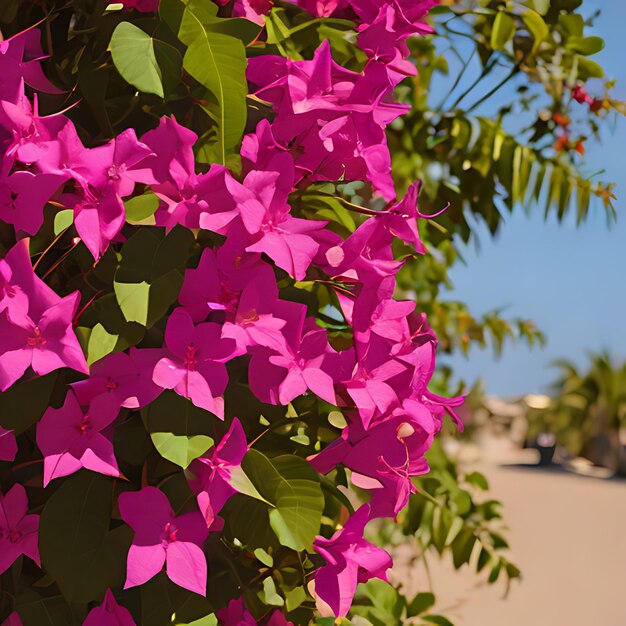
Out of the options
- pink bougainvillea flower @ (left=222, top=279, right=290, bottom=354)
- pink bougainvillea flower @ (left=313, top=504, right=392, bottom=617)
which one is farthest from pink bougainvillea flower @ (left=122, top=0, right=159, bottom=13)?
pink bougainvillea flower @ (left=313, top=504, right=392, bottom=617)

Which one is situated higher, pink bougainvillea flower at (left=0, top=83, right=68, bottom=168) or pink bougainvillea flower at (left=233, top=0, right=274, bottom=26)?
pink bougainvillea flower at (left=233, top=0, right=274, bottom=26)

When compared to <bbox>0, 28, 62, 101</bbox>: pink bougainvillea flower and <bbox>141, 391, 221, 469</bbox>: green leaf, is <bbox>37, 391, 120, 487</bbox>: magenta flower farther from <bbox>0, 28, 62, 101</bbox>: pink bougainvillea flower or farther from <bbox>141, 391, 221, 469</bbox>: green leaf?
<bbox>0, 28, 62, 101</bbox>: pink bougainvillea flower

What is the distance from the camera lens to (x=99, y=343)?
0.85 m

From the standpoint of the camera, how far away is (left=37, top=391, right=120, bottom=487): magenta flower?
0.83 m

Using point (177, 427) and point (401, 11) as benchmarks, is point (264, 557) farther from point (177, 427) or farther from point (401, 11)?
point (401, 11)

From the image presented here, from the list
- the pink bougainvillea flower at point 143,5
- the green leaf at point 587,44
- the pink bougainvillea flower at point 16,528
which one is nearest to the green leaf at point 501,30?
the green leaf at point 587,44

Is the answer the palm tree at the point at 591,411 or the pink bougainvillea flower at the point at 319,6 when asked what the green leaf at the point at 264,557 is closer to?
the pink bougainvillea flower at the point at 319,6

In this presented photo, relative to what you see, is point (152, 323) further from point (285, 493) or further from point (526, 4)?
point (526, 4)

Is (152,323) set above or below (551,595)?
above

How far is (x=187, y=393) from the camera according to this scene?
82 cm

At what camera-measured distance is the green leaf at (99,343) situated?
0.85m

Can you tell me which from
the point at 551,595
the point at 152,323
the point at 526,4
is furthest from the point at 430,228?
the point at 551,595

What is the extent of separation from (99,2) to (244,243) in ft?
1.11

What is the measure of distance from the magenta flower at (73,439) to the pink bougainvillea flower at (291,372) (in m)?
0.14
